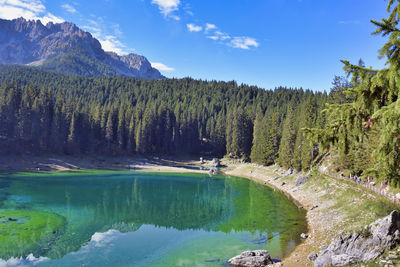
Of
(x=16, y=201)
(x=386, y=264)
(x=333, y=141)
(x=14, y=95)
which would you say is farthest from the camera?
(x=14, y=95)

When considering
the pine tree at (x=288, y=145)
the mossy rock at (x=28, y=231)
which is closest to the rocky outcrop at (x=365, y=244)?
the mossy rock at (x=28, y=231)

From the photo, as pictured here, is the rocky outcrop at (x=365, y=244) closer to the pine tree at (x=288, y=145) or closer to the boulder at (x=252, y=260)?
the boulder at (x=252, y=260)

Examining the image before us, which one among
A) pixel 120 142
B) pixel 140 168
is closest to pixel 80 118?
pixel 120 142

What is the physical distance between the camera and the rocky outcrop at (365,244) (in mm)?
16047

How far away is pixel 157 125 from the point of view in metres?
125

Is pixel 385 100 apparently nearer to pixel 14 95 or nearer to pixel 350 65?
pixel 350 65

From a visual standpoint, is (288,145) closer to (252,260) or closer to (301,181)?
(301,181)

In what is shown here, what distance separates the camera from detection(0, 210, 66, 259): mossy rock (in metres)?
23.1

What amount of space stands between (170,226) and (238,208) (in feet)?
43.0

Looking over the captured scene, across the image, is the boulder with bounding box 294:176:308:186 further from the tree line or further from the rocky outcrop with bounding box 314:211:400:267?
the tree line

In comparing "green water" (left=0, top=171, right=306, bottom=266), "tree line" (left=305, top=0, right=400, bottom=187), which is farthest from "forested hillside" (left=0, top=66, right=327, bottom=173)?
"tree line" (left=305, top=0, right=400, bottom=187)

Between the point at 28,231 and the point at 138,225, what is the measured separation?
35.1 feet

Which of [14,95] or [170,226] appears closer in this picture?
[170,226]

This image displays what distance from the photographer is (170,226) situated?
106 feet
